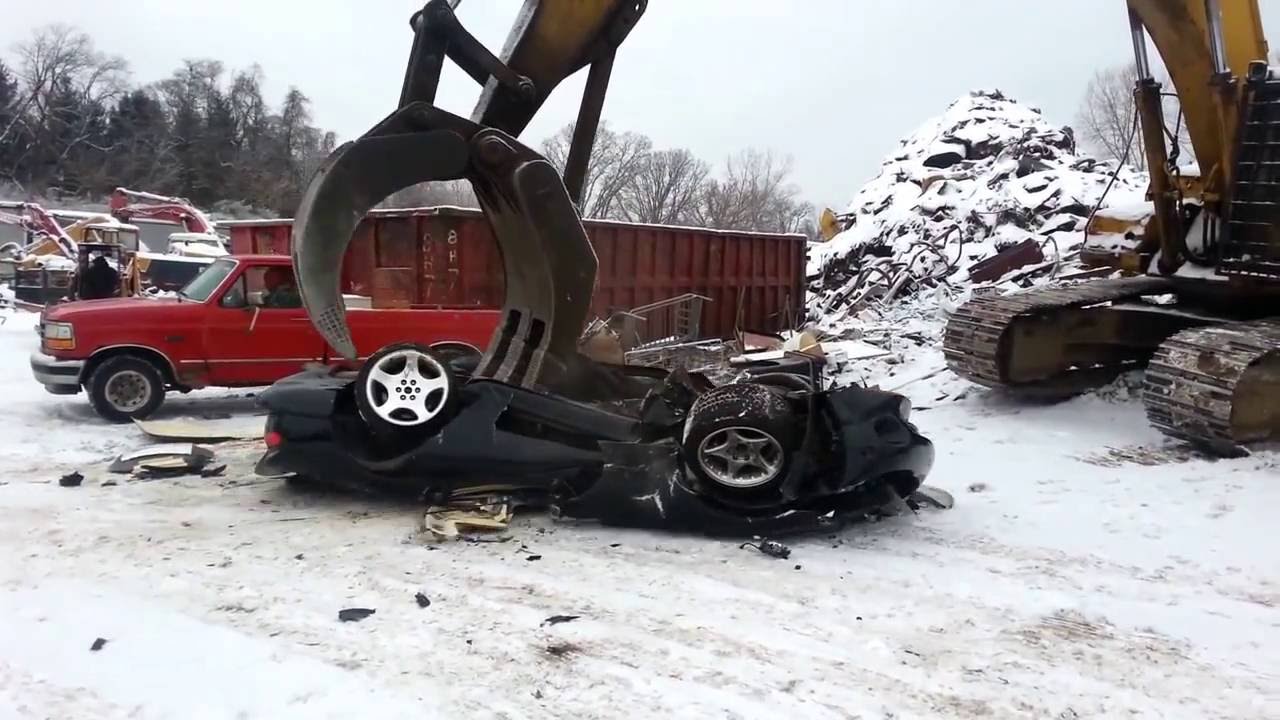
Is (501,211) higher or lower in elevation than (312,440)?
higher

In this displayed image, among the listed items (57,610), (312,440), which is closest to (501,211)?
(312,440)

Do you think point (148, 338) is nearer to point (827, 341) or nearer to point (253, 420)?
point (253, 420)

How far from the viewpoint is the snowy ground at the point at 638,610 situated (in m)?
3.25

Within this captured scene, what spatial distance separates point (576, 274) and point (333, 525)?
→ 7.31ft

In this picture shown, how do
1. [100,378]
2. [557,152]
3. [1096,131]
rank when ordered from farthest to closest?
[557,152] < [1096,131] < [100,378]

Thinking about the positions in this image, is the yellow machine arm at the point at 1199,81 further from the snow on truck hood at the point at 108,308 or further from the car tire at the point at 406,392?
the snow on truck hood at the point at 108,308

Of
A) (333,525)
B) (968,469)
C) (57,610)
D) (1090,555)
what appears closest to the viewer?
(57,610)

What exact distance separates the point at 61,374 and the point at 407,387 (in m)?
5.59

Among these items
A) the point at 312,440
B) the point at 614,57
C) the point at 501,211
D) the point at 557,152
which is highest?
the point at 557,152

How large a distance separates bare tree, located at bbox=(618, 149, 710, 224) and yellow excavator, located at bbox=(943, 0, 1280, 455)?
142ft

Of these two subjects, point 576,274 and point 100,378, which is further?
point 100,378

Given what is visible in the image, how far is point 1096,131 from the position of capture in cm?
4484

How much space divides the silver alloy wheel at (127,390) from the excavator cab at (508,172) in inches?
187

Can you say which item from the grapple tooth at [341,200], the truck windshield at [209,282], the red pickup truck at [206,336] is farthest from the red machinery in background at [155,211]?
the grapple tooth at [341,200]
